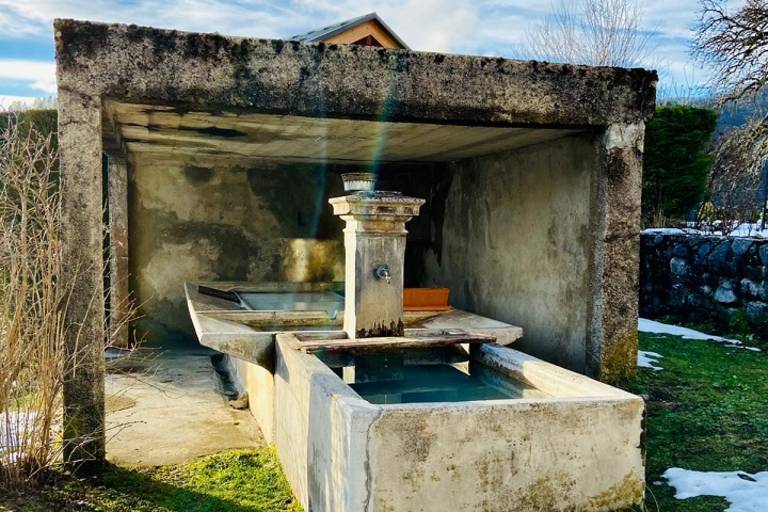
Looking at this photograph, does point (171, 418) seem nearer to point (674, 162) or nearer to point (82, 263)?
point (82, 263)

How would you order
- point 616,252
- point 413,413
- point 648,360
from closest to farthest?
point 413,413 → point 616,252 → point 648,360

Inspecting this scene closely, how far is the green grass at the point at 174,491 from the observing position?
378 cm

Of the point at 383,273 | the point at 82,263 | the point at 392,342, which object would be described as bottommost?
the point at 392,342

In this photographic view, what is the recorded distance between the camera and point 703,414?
→ 5.04 m

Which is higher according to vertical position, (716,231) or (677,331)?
(716,231)

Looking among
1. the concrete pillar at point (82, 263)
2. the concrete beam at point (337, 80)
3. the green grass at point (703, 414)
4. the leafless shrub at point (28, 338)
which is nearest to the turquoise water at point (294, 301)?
the concrete beam at point (337, 80)

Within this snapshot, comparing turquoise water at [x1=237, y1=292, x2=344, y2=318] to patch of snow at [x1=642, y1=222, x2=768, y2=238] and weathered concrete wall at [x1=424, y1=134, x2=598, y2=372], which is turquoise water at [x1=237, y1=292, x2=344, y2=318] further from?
patch of snow at [x1=642, y1=222, x2=768, y2=238]

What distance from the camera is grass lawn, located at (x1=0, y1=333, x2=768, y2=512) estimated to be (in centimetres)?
379

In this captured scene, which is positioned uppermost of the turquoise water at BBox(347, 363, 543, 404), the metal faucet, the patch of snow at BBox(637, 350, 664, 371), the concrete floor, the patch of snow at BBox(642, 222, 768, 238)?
the patch of snow at BBox(642, 222, 768, 238)

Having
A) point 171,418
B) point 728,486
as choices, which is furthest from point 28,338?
point 728,486

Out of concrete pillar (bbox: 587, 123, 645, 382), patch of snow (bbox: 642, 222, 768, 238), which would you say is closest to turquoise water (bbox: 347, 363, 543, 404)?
concrete pillar (bbox: 587, 123, 645, 382)

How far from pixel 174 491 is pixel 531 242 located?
3830mm

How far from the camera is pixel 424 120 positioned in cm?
483

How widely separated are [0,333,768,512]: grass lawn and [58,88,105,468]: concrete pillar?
0.31 m
